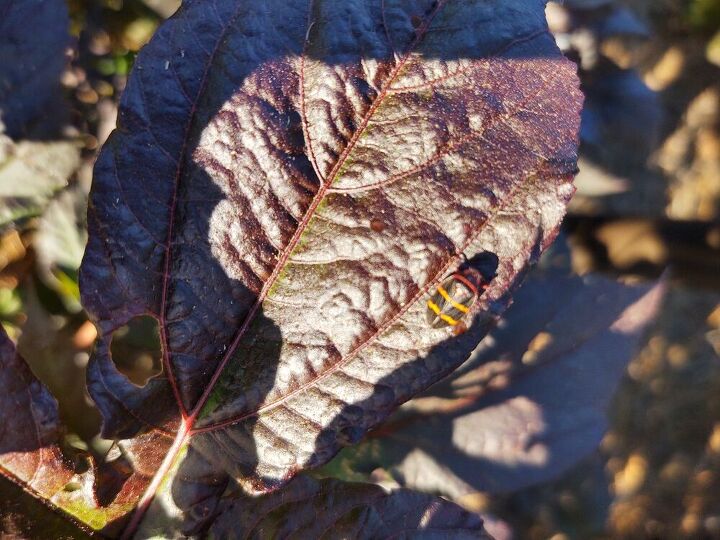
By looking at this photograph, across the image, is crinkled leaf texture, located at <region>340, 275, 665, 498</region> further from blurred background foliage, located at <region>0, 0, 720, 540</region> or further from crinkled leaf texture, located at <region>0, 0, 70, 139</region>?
crinkled leaf texture, located at <region>0, 0, 70, 139</region>

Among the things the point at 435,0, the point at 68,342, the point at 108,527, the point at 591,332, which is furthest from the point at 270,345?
the point at 591,332

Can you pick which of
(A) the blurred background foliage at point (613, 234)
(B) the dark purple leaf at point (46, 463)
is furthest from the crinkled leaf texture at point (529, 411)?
(B) the dark purple leaf at point (46, 463)

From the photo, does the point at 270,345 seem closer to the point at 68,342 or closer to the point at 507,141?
the point at 507,141

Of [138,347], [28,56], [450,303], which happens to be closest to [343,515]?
[450,303]

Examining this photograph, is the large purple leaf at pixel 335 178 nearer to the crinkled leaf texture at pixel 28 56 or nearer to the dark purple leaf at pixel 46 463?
the dark purple leaf at pixel 46 463

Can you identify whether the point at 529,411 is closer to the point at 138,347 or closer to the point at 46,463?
the point at 138,347

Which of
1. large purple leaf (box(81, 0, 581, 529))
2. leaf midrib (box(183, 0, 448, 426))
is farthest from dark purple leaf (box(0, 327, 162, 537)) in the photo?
leaf midrib (box(183, 0, 448, 426))

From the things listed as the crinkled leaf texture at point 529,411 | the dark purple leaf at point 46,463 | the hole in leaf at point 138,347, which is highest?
the crinkled leaf texture at point 529,411
